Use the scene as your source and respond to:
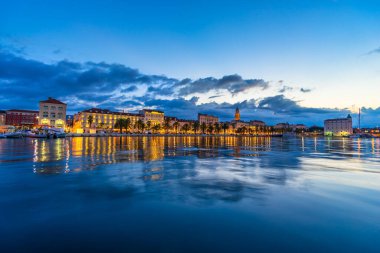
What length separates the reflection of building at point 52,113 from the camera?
110 metres

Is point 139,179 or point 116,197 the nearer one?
point 116,197

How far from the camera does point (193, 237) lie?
17.2 feet

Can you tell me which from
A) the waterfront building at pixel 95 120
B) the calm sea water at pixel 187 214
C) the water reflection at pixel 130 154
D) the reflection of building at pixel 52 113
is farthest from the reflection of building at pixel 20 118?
the calm sea water at pixel 187 214

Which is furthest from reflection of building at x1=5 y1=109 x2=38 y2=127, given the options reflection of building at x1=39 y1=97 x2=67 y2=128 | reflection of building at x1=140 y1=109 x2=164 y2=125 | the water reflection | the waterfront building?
the water reflection

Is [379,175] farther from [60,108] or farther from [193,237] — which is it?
[60,108]

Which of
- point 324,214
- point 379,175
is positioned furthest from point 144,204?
point 379,175

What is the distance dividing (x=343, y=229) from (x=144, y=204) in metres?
5.47

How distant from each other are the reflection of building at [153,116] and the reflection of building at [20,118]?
7624cm

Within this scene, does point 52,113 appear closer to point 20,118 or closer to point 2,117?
point 2,117

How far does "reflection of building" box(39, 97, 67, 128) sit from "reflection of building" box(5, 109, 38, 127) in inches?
2760

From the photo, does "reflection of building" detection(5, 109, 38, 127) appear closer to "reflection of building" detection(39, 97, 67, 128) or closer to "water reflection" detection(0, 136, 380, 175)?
"reflection of building" detection(39, 97, 67, 128)

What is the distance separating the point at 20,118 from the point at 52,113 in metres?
85.5

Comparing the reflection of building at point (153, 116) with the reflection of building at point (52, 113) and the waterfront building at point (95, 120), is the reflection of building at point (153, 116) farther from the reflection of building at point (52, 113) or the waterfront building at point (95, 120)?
the reflection of building at point (52, 113)

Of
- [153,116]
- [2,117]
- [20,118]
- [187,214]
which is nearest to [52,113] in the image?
[2,117]
